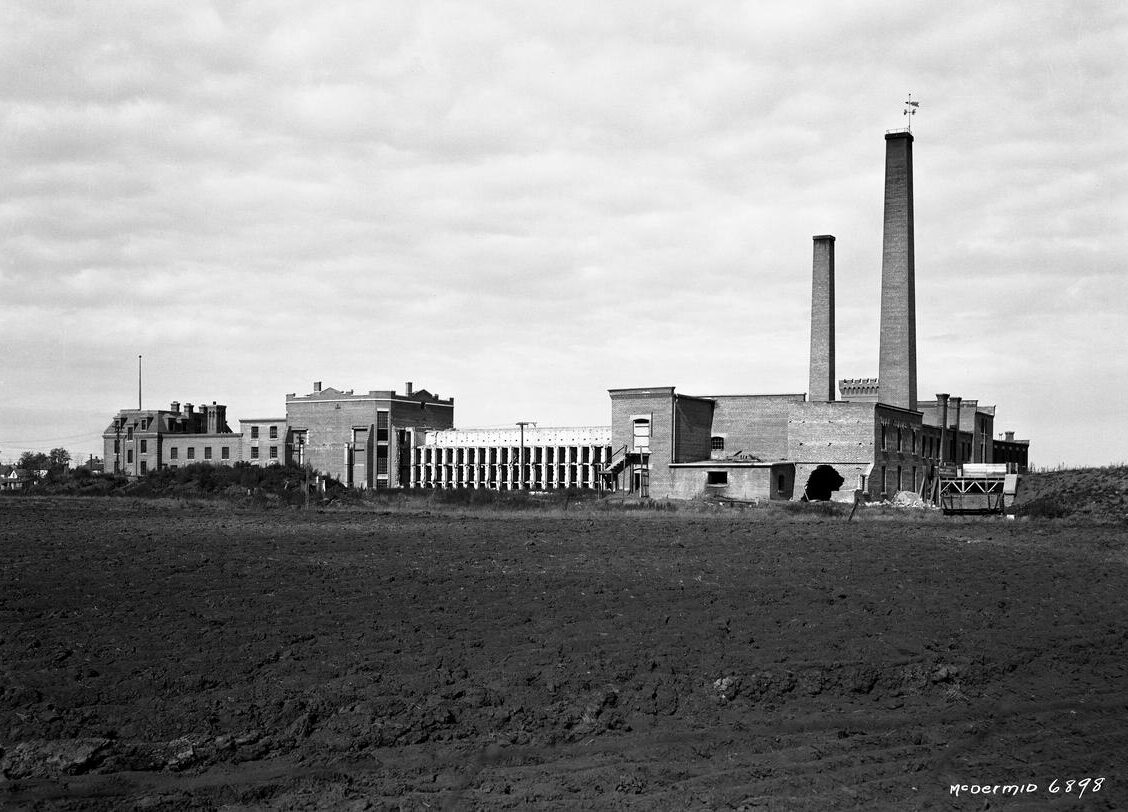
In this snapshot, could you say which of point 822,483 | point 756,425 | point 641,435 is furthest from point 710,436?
point 822,483

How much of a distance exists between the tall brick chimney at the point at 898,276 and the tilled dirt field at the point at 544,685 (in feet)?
147

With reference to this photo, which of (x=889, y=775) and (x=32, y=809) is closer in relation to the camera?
(x=32, y=809)

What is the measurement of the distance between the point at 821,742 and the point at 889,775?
3.28 feet

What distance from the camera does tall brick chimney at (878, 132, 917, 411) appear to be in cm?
6425

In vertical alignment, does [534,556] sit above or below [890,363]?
below

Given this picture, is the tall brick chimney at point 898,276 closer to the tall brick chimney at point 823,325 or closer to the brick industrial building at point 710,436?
the brick industrial building at point 710,436

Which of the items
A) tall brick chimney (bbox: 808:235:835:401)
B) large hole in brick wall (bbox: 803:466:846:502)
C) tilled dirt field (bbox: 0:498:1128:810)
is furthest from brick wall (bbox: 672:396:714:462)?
tilled dirt field (bbox: 0:498:1128:810)

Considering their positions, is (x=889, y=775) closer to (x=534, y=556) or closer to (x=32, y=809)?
(x=32, y=809)

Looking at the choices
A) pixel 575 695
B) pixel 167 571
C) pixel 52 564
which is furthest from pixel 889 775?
pixel 52 564

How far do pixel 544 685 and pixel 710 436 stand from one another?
60063mm

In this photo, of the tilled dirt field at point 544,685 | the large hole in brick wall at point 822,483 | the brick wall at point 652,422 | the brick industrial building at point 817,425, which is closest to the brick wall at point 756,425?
the brick industrial building at point 817,425

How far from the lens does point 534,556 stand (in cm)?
2306

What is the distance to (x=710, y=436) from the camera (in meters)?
71.6

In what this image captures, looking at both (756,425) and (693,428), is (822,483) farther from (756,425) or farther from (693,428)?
(693,428)
